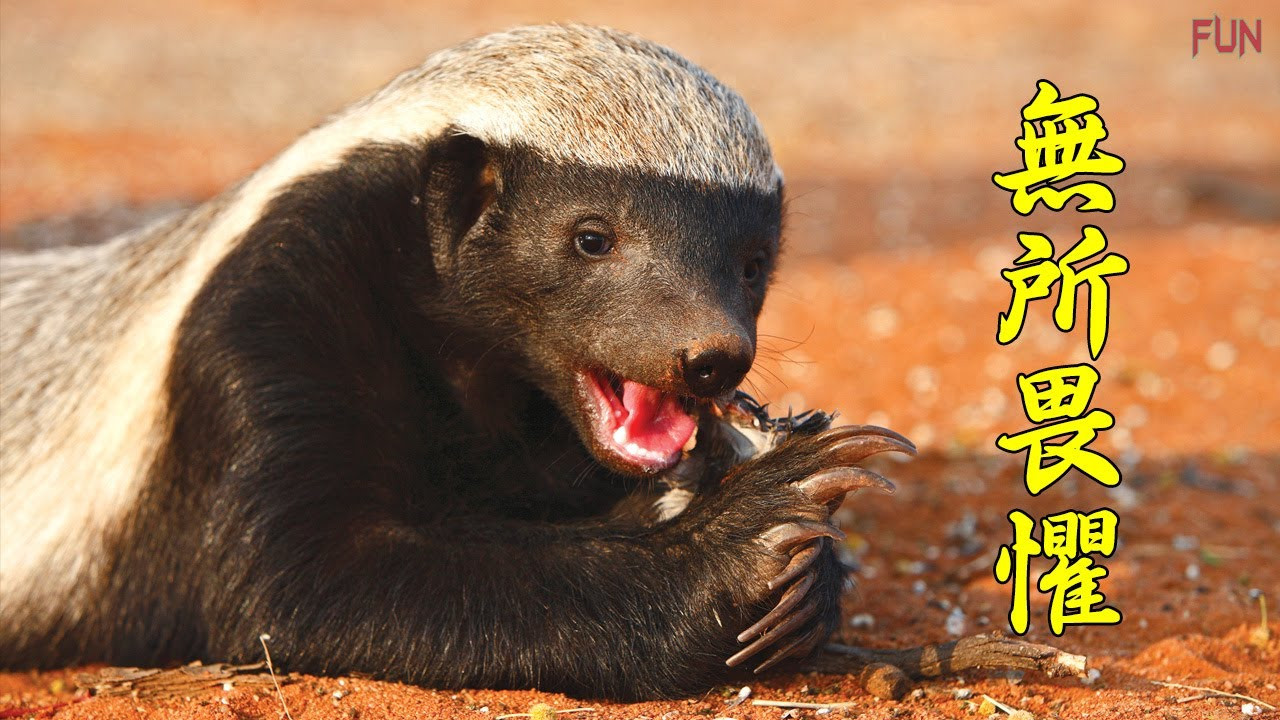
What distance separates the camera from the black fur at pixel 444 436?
12.1 feet

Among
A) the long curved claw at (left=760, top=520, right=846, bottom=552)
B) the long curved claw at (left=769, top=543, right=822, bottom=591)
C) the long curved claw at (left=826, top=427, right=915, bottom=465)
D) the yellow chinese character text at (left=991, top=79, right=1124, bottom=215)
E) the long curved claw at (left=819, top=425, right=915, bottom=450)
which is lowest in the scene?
the long curved claw at (left=769, top=543, right=822, bottom=591)

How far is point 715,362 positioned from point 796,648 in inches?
35.9

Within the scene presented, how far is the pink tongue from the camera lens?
12.5 feet

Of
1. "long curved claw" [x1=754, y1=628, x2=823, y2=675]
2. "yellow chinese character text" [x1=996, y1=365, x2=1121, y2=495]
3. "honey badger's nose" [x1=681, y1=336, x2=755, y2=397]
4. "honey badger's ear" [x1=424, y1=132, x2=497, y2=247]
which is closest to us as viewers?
"honey badger's nose" [x1=681, y1=336, x2=755, y2=397]

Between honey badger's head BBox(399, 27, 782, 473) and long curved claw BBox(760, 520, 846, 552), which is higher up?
honey badger's head BBox(399, 27, 782, 473)

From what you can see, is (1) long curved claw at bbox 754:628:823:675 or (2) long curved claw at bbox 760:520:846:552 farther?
(1) long curved claw at bbox 754:628:823:675

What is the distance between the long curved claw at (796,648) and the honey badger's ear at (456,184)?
1.49 m

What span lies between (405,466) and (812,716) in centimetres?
136

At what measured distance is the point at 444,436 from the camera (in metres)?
4.17

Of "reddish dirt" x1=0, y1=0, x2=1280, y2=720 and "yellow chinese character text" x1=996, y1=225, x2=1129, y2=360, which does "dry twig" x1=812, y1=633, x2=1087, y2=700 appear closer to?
"reddish dirt" x1=0, y1=0, x2=1280, y2=720

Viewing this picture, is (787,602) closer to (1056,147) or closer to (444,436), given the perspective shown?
(444,436)

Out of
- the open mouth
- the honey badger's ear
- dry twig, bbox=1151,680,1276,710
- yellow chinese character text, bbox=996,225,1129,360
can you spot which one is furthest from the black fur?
yellow chinese character text, bbox=996,225,1129,360

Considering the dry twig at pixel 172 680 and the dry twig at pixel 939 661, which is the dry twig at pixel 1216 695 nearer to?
the dry twig at pixel 939 661

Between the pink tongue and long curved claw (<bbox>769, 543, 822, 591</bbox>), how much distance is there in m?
0.44
